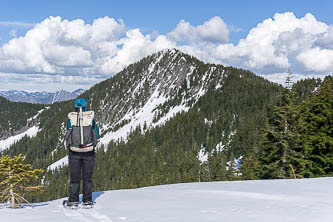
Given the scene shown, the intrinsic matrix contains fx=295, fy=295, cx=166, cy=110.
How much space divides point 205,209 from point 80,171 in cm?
407

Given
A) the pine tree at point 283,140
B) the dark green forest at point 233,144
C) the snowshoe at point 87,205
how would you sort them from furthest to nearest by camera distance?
the dark green forest at point 233,144, the pine tree at point 283,140, the snowshoe at point 87,205

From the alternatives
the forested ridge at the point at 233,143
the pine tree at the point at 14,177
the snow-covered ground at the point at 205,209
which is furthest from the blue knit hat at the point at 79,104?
the forested ridge at the point at 233,143

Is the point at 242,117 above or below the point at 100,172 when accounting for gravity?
above

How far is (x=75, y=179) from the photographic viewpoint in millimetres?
9258

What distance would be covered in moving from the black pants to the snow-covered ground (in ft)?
1.60

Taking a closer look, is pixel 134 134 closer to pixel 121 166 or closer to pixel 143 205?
pixel 121 166

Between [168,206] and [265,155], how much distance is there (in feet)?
71.8

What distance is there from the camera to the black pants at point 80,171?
915cm

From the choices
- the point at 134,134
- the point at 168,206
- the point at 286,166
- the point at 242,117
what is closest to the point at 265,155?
the point at 286,166

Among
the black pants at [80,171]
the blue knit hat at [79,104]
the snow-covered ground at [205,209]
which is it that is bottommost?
the snow-covered ground at [205,209]

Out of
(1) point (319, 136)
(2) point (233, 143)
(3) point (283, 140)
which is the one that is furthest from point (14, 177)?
(2) point (233, 143)

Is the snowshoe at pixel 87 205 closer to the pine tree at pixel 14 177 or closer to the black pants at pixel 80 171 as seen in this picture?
the black pants at pixel 80 171

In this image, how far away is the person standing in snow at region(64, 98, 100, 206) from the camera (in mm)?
8922

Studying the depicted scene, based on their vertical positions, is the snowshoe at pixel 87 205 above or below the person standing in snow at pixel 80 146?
below
